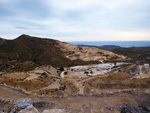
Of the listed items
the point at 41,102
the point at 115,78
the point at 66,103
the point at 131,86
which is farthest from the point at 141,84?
the point at 41,102

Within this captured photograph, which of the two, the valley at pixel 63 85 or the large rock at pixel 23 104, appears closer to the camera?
the large rock at pixel 23 104

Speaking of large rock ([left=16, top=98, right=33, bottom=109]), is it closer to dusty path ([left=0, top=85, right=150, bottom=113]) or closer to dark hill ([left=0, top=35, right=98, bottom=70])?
dusty path ([left=0, top=85, right=150, bottom=113])

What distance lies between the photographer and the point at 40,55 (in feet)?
248

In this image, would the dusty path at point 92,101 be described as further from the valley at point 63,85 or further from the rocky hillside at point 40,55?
the rocky hillside at point 40,55

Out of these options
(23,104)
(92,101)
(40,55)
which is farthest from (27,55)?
(23,104)

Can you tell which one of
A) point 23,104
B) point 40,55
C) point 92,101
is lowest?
point 92,101

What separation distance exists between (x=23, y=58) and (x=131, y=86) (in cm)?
5698

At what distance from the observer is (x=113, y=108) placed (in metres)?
12.0

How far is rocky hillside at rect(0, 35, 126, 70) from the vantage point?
6135 centimetres

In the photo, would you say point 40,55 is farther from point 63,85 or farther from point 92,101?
point 92,101

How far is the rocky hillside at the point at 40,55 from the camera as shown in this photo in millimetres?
61350

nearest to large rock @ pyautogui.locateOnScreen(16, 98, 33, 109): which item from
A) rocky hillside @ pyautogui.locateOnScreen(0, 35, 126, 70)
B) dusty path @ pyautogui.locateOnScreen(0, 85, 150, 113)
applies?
dusty path @ pyautogui.locateOnScreen(0, 85, 150, 113)

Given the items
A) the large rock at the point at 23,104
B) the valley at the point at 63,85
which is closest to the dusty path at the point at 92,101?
the valley at the point at 63,85

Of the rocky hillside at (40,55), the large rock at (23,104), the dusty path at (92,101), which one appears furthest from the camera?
the rocky hillside at (40,55)
